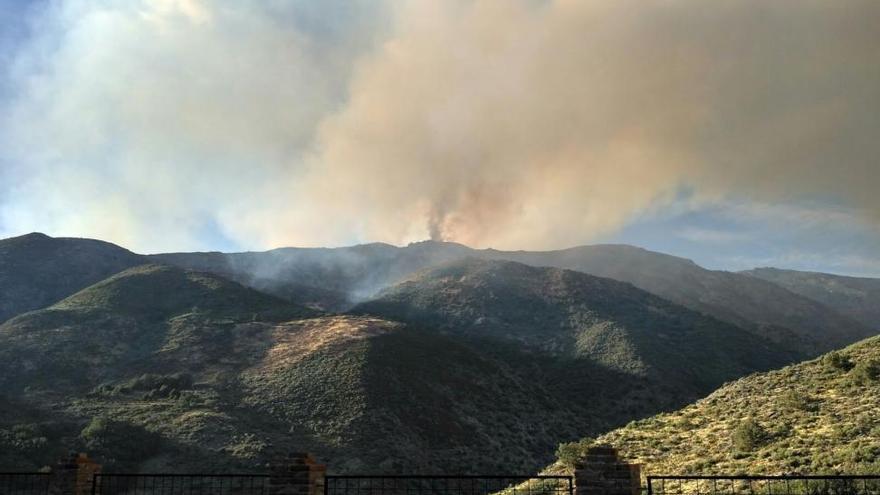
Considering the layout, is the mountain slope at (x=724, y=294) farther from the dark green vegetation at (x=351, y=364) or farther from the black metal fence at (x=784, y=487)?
the black metal fence at (x=784, y=487)

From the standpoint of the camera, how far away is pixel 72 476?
12.3m

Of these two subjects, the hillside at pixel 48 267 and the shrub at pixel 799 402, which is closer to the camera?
the shrub at pixel 799 402

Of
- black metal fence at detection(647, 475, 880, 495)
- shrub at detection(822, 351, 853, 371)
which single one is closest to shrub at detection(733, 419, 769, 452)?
black metal fence at detection(647, 475, 880, 495)

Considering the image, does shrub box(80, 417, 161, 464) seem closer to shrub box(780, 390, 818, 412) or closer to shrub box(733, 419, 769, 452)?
shrub box(733, 419, 769, 452)

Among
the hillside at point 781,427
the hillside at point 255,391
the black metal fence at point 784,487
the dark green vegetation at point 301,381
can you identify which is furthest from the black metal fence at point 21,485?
the black metal fence at point 784,487

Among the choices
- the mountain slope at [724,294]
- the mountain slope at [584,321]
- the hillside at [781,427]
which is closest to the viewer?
the hillside at [781,427]

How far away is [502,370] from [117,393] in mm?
36603

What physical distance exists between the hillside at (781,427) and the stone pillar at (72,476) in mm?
19505

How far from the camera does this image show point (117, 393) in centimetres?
5116

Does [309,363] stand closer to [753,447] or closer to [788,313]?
[753,447]

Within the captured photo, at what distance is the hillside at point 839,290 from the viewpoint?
148125mm

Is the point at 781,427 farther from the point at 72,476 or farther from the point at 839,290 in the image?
the point at 839,290

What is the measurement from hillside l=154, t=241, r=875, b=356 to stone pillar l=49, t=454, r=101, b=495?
314 ft

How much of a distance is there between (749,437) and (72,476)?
75.1ft
